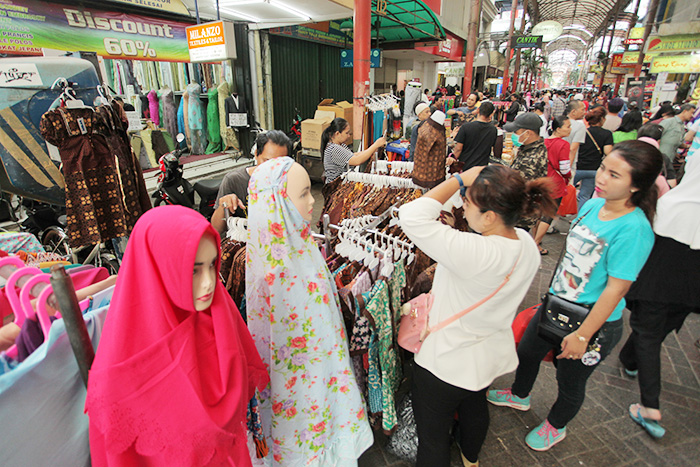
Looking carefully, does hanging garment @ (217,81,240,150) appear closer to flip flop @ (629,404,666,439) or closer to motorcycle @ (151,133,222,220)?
motorcycle @ (151,133,222,220)

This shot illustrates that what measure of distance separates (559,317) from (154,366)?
1.88m

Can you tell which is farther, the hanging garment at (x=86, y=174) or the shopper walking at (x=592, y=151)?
the shopper walking at (x=592, y=151)

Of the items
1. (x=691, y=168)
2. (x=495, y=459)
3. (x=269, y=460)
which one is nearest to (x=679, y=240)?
(x=691, y=168)

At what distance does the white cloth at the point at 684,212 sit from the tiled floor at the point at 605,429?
1298 mm

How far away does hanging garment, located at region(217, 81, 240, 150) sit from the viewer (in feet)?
24.0

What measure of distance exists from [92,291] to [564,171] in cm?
476

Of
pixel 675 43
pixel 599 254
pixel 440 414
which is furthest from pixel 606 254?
pixel 675 43

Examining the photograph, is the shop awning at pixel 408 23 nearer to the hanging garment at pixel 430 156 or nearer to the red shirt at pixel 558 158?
the red shirt at pixel 558 158

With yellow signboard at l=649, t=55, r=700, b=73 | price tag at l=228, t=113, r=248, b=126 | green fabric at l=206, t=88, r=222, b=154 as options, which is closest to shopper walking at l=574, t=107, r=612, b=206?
price tag at l=228, t=113, r=248, b=126

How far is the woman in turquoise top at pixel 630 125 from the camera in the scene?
5.60 m

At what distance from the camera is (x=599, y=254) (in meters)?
1.69

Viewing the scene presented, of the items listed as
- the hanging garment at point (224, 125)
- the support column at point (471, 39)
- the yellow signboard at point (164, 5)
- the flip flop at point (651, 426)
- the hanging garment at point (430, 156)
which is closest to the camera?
the flip flop at point (651, 426)

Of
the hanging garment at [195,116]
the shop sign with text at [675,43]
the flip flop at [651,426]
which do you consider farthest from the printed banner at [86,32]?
the shop sign with text at [675,43]

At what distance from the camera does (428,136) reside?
3.68m
